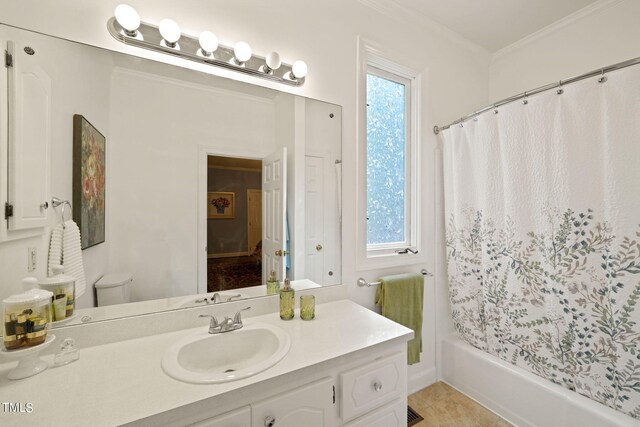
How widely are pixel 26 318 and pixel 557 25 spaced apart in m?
3.30

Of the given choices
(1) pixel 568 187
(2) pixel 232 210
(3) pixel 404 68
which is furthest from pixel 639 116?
(2) pixel 232 210

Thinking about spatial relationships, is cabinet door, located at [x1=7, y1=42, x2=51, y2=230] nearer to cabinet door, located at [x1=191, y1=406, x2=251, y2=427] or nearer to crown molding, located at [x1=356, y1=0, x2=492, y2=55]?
cabinet door, located at [x1=191, y1=406, x2=251, y2=427]

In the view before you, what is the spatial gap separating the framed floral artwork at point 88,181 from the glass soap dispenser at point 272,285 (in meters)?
0.73

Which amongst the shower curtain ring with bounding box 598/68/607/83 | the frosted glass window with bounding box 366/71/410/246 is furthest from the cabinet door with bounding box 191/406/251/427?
the shower curtain ring with bounding box 598/68/607/83

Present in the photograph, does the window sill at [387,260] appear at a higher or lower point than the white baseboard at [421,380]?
higher

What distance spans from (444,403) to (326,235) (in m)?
1.47

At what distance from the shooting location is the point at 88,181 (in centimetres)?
98

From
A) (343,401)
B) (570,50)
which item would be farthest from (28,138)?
(570,50)

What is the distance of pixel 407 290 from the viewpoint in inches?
66.8

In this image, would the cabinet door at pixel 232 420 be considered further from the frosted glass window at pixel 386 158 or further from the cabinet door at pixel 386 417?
the frosted glass window at pixel 386 158

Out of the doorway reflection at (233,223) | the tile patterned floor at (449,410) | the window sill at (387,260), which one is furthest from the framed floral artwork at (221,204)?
the tile patterned floor at (449,410)

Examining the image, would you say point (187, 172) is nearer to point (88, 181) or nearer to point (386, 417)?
point (88, 181)

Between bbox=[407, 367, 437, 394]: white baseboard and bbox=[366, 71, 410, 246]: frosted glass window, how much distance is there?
100 centimetres

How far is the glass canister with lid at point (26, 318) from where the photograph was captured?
73cm
